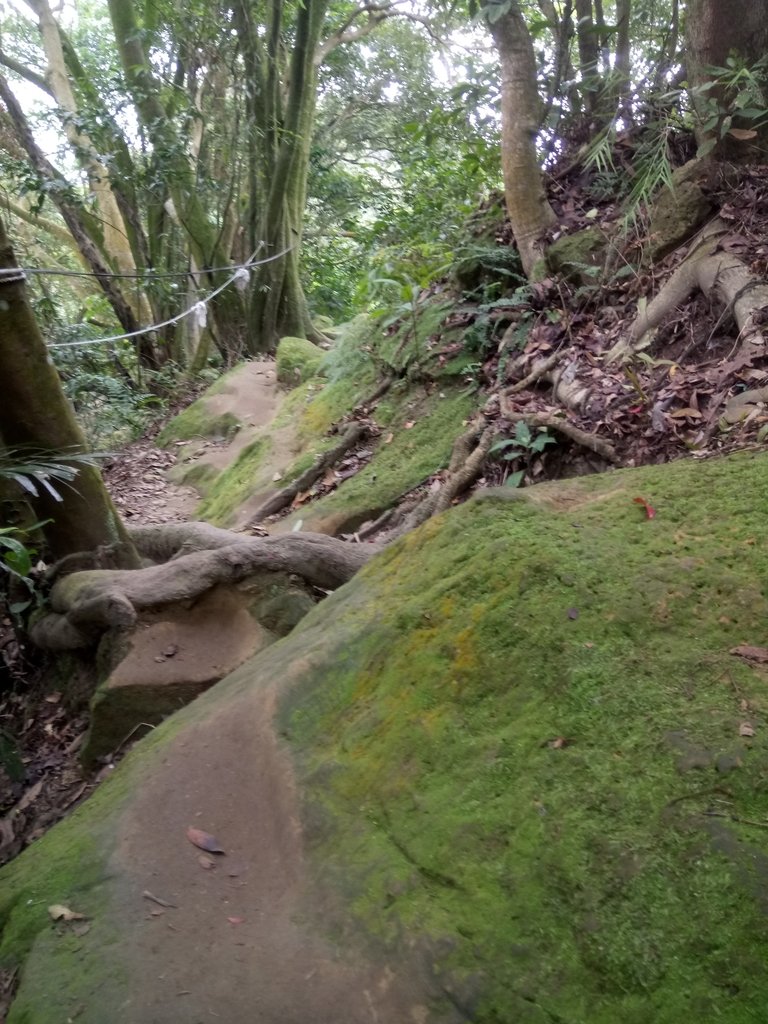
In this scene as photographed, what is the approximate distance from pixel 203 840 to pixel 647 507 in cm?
187

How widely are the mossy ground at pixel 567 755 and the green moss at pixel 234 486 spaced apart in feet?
14.4

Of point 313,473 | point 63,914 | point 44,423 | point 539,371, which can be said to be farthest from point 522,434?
point 63,914

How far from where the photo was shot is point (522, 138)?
6.25 meters

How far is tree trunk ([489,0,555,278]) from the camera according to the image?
20.0ft

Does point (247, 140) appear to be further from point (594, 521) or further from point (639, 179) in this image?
point (594, 521)

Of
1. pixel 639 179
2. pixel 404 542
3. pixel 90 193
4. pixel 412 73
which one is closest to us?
pixel 404 542

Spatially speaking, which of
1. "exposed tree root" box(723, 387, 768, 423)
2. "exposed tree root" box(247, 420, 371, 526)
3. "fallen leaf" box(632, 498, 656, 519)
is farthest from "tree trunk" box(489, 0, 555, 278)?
"fallen leaf" box(632, 498, 656, 519)

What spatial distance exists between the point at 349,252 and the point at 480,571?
1382cm

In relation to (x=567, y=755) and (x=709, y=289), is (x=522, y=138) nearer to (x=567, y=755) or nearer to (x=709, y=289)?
(x=709, y=289)

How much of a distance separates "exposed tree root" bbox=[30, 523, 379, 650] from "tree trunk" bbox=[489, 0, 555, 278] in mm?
2876

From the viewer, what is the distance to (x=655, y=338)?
490 centimetres

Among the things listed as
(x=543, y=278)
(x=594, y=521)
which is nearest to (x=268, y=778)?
(x=594, y=521)

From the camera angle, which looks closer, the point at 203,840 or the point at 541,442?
the point at 203,840

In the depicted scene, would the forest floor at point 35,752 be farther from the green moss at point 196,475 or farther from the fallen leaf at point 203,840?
the fallen leaf at point 203,840
